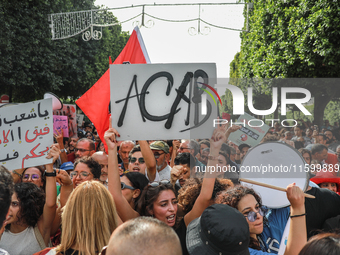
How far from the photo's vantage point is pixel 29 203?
9.91ft

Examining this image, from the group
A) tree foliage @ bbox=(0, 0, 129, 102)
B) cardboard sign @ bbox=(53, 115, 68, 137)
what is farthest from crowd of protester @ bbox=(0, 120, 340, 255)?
tree foliage @ bbox=(0, 0, 129, 102)

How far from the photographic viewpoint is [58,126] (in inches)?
328

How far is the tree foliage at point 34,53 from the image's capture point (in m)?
15.0

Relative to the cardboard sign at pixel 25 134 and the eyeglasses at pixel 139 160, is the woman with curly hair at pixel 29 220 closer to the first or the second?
the cardboard sign at pixel 25 134

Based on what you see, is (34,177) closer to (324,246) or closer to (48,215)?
(48,215)

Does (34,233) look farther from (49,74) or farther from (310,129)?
(49,74)

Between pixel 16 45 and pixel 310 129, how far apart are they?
15113 millimetres

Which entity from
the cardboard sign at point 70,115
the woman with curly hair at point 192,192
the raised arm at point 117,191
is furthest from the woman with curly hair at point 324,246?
the cardboard sign at point 70,115

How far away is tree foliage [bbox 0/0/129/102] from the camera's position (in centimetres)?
1497

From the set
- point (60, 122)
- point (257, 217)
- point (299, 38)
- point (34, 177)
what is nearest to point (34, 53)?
point (60, 122)

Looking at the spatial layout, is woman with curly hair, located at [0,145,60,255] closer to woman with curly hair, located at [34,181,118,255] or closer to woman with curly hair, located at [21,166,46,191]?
woman with curly hair, located at [34,181,118,255]

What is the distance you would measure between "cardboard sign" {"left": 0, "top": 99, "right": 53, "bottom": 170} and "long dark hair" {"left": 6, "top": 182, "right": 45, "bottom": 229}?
1.57 ft

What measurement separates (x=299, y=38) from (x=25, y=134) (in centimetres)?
1069

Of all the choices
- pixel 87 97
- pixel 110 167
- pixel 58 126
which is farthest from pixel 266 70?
pixel 110 167
